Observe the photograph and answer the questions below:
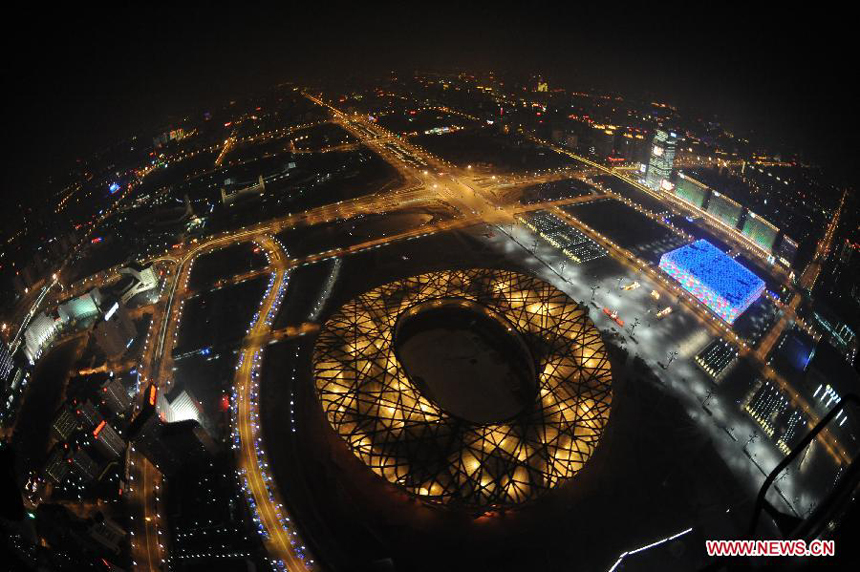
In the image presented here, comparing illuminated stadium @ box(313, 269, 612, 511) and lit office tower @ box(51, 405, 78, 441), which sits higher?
illuminated stadium @ box(313, 269, 612, 511)

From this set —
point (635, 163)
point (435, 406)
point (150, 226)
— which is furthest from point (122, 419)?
point (635, 163)

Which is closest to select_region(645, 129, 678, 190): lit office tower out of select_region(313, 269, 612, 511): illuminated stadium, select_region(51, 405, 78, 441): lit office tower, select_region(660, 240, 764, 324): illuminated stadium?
select_region(660, 240, 764, 324): illuminated stadium

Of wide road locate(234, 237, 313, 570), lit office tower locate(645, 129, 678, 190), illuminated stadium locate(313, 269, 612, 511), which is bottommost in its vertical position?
wide road locate(234, 237, 313, 570)

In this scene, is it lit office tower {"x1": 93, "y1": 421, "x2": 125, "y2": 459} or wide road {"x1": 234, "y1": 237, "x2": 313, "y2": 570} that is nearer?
wide road {"x1": 234, "y1": 237, "x2": 313, "y2": 570}

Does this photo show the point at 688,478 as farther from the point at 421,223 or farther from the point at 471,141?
the point at 471,141

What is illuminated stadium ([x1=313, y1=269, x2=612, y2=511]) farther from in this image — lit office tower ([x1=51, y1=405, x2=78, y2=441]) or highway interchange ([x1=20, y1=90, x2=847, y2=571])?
lit office tower ([x1=51, y1=405, x2=78, y2=441])

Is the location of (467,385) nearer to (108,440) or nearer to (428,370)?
(428,370)

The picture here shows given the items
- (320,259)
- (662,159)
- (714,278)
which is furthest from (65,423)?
(662,159)
